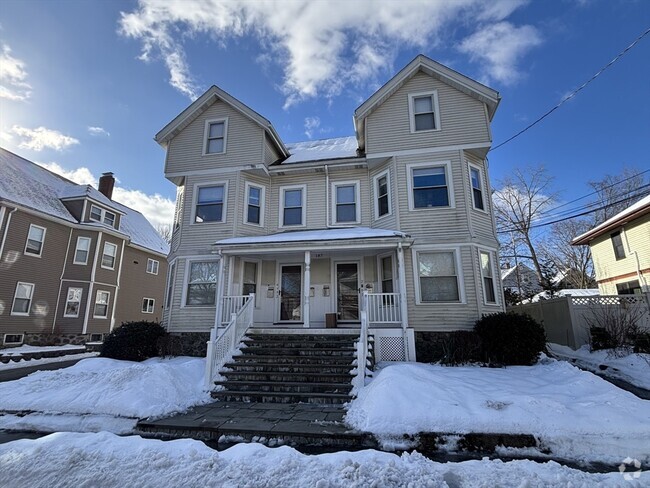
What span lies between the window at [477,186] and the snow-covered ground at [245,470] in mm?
8576

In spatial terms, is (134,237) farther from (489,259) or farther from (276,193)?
(489,259)

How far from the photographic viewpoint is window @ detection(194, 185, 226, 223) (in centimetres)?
1214

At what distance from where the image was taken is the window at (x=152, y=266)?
24.0 m

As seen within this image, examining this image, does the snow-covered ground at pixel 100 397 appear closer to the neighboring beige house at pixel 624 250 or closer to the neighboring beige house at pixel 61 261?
the neighboring beige house at pixel 61 261

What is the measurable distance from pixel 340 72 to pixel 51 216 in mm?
16394

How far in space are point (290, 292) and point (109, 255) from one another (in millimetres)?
14705

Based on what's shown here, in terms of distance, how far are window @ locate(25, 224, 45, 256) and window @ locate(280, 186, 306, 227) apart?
13.7 meters

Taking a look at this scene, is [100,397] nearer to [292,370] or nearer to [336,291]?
[292,370]

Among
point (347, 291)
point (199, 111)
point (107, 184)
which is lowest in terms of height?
point (347, 291)

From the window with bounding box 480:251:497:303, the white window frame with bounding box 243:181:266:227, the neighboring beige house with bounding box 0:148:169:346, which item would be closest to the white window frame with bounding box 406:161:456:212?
the window with bounding box 480:251:497:303

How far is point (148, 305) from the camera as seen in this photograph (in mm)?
23688

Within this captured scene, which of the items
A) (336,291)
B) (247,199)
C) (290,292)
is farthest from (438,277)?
(247,199)

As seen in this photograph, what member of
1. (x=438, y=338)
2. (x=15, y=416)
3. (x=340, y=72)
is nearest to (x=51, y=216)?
(x=15, y=416)

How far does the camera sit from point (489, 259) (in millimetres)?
10625
